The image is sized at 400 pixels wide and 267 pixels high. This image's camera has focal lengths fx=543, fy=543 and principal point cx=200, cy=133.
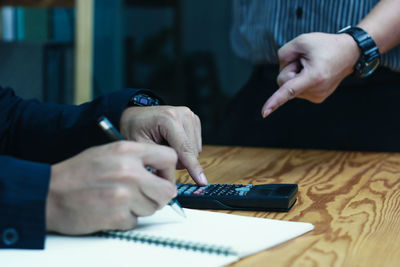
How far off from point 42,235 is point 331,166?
1.91 feet

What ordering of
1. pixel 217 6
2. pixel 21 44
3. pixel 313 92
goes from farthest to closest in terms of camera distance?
pixel 217 6
pixel 21 44
pixel 313 92

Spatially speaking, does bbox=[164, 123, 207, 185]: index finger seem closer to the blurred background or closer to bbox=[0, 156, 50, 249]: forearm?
bbox=[0, 156, 50, 249]: forearm

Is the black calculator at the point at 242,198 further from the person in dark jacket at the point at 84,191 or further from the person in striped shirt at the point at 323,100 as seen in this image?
the person in striped shirt at the point at 323,100

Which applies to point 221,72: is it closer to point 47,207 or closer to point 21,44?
point 21,44

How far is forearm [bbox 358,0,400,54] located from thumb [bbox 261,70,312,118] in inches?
8.4

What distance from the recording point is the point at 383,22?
3.32ft

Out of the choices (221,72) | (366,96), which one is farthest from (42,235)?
(221,72)

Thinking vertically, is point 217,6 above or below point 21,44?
above

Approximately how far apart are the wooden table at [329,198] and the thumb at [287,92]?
111mm

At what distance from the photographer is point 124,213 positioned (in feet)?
1.69

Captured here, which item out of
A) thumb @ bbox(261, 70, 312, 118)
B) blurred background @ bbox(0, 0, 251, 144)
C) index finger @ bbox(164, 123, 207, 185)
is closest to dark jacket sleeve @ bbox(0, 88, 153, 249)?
index finger @ bbox(164, 123, 207, 185)

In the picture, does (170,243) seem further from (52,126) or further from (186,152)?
(52,126)

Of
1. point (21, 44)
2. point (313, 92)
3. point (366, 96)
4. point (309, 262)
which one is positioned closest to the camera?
point (309, 262)

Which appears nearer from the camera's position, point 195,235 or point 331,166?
point 195,235
